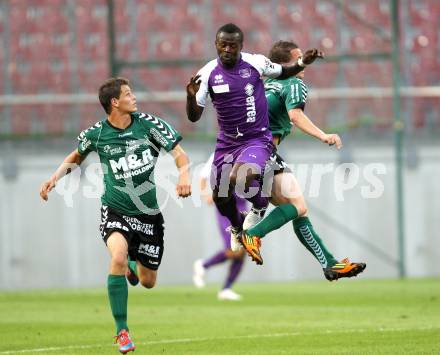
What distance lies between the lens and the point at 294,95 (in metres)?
10.8

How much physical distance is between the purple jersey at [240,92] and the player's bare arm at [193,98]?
101mm

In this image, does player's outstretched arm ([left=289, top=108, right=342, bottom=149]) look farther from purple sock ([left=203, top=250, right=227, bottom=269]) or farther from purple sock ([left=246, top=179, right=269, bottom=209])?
purple sock ([left=203, top=250, right=227, bottom=269])

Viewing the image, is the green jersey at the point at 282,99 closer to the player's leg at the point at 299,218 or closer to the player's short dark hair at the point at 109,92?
the player's leg at the point at 299,218

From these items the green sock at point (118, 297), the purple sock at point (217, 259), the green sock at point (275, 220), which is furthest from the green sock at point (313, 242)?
the purple sock at point (217, 259)

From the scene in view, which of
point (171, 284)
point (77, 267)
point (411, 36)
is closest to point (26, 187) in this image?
point (77, 267)

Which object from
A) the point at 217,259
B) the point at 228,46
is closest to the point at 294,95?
the point at 228,46

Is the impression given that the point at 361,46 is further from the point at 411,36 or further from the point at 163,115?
the point at 163,115

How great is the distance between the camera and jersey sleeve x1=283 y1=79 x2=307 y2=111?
35.3ft

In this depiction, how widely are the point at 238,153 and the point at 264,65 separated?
0.85 meters

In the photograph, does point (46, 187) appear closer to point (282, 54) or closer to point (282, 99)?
point (282, 99)

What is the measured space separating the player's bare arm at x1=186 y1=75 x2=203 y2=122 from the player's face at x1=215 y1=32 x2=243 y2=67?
305 mm

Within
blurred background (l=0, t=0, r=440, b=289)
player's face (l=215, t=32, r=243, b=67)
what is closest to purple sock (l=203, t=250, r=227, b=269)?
blurred background (l=0, t=0, r=440, b=289)

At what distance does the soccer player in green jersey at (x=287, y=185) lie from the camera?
10570 millimetres

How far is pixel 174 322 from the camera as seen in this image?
13266mm
